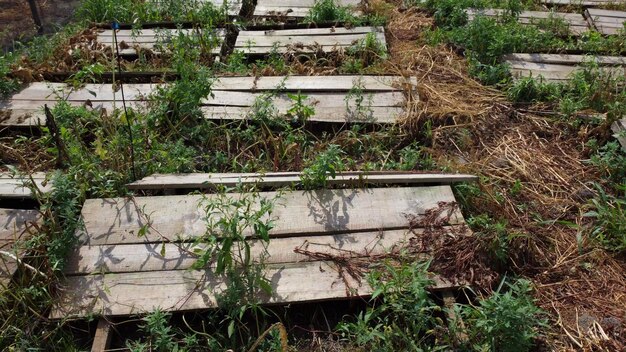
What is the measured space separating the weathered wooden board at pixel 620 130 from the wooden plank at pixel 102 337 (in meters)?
4.09

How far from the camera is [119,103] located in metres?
4.80

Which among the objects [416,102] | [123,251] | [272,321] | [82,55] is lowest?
[272,321]

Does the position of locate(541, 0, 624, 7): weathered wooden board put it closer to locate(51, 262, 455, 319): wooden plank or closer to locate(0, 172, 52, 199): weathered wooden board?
locate(51, 262, 455, 319): wooden plank

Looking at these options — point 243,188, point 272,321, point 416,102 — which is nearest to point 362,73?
point 416,102

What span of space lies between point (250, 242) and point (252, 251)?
0.07 metres

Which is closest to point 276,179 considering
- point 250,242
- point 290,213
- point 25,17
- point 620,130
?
point 290,213

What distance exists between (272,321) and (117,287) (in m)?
1.00

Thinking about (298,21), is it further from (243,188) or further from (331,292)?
(331,292)

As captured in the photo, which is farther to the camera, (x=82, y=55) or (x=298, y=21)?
(x=298, y=21)

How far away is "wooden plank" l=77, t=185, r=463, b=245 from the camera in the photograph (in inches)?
137

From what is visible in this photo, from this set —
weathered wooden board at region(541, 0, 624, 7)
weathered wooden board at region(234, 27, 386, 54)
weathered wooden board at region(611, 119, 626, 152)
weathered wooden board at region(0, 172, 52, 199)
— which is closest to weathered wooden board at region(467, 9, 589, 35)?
weathered wooden board at region(541, 0, 624, 7)

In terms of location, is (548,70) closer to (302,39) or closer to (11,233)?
(302,39)

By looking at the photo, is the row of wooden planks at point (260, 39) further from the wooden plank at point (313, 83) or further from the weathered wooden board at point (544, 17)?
the weathered wooden board at point (544, 17)

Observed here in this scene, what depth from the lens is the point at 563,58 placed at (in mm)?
5434
